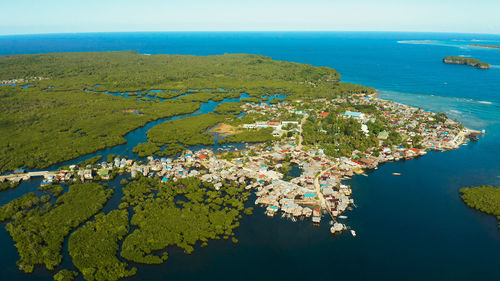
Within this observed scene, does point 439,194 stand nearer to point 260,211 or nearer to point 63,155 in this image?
point 260,211

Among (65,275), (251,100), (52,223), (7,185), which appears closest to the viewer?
(65,275)

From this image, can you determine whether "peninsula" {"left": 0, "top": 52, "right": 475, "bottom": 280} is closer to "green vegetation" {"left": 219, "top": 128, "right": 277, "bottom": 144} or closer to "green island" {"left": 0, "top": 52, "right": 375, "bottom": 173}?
"green vegetation" {"left": 219, "top": 128, "right": 277, "bottom": 144}

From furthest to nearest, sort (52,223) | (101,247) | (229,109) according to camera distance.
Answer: (229,109) → (52,223) → (101,247)

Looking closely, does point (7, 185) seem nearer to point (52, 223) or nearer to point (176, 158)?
point (52, 223)

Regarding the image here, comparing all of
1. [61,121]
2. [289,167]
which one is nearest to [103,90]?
[61,121]

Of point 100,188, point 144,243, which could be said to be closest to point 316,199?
point 144,243

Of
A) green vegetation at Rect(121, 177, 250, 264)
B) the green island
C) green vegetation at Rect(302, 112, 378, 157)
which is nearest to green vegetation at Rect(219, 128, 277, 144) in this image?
green vegetation at Rect(302, 112, 378, 157)
